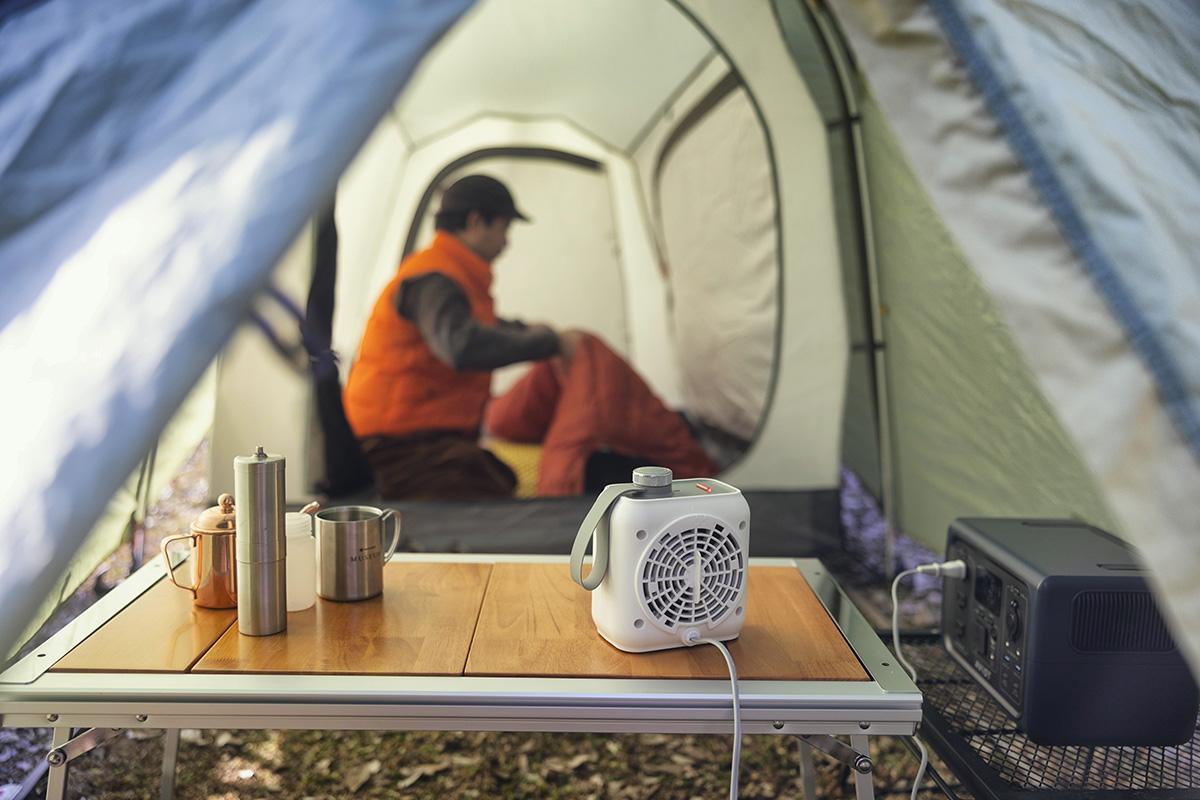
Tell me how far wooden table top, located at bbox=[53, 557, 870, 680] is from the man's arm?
3.92 feet

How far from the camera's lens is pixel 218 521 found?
0.98m

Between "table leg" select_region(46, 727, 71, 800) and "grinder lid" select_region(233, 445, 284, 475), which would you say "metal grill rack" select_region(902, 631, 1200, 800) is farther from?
"table leg" select_region(46, 727, 71, 800)

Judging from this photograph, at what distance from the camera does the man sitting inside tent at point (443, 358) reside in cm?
221

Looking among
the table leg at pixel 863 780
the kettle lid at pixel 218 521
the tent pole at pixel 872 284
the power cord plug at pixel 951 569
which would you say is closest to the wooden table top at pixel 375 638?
the kettle lid at pixel 218 521

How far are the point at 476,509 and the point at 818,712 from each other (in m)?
1.55

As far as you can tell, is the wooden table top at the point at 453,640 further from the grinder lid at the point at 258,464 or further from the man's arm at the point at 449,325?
the man's arm at the point at 449,325

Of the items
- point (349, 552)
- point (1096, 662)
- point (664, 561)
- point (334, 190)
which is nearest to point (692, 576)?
point (664, 561)

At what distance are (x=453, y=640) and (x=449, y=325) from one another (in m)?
1.41

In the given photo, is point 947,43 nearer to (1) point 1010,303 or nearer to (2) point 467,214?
(1) point 1010,303

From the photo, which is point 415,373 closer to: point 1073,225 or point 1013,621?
point 1013,621

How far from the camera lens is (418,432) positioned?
222 centimetres

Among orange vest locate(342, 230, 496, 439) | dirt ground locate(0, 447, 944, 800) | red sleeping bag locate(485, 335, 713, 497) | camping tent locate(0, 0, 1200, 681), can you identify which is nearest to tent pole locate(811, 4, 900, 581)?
red sleeping bag locate(485, 335, 713, 497)

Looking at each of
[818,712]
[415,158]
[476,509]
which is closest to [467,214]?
[415,158]

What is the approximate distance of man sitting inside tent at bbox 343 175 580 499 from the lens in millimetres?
2207
